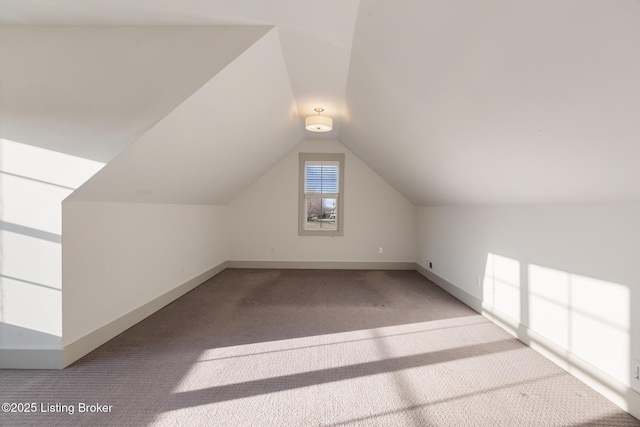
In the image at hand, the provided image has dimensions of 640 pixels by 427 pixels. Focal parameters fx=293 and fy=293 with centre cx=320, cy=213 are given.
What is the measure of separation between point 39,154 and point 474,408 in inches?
133

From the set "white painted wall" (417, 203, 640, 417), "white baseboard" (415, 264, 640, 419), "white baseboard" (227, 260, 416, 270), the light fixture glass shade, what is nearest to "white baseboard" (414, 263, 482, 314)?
"white baseboard" (415, 264, 640, 419)

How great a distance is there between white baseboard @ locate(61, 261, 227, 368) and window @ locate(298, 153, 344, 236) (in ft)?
8.27

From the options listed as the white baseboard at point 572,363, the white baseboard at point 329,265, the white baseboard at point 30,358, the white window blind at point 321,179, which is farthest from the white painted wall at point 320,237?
the white baseboard at point 30,358

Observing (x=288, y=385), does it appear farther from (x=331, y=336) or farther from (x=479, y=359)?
(x=479, y=359)

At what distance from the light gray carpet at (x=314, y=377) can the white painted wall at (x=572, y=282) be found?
18cm

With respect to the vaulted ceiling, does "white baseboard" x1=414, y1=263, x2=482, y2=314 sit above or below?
below

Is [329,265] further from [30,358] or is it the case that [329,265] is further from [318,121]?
[30,358]

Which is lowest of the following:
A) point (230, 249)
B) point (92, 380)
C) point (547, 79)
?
point (92, 380)

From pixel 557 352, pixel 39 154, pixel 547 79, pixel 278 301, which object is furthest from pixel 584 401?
pixel 39 154

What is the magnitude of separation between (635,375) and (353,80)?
300 centimetres

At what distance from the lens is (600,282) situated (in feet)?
6.37

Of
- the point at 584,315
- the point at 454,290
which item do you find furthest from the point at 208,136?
the point at 454,290

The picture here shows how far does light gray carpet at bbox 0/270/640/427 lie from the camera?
1.68 metres

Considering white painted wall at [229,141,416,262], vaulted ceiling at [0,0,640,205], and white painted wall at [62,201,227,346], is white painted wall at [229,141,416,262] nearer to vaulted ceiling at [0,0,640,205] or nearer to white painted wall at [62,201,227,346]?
white painted wall at [62,201,227,346]
